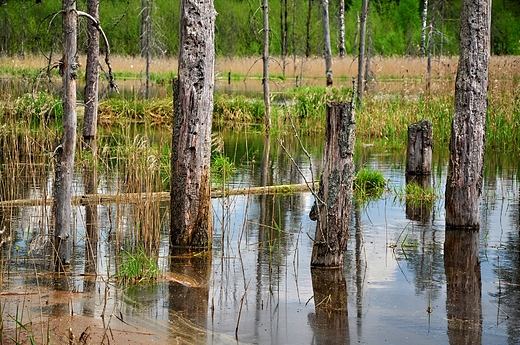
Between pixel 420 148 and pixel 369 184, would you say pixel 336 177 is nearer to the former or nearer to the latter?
pixel 369 184

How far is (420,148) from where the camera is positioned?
566 inches

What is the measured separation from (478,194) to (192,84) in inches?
155

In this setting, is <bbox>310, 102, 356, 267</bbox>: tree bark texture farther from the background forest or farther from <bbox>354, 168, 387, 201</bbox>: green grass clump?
the background forest

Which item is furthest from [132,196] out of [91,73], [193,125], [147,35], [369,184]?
[147,35]

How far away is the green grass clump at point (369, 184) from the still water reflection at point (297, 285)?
1.45 meters

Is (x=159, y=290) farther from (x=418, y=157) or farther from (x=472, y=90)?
(x=418, y=157)

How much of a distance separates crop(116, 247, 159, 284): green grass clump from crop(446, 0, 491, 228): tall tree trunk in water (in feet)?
13.8

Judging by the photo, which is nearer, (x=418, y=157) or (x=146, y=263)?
(x=146, y=263)

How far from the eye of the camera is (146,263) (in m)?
7.79

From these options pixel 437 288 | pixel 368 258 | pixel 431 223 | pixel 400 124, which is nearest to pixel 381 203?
pixel 431 223

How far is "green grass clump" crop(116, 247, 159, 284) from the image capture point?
297 inches

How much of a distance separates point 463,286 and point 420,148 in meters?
6.81

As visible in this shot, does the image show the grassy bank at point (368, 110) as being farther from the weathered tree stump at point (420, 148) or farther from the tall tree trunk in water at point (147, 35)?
the tall tree trunk in water at point (147, 35)

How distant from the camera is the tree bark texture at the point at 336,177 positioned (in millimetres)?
7930
